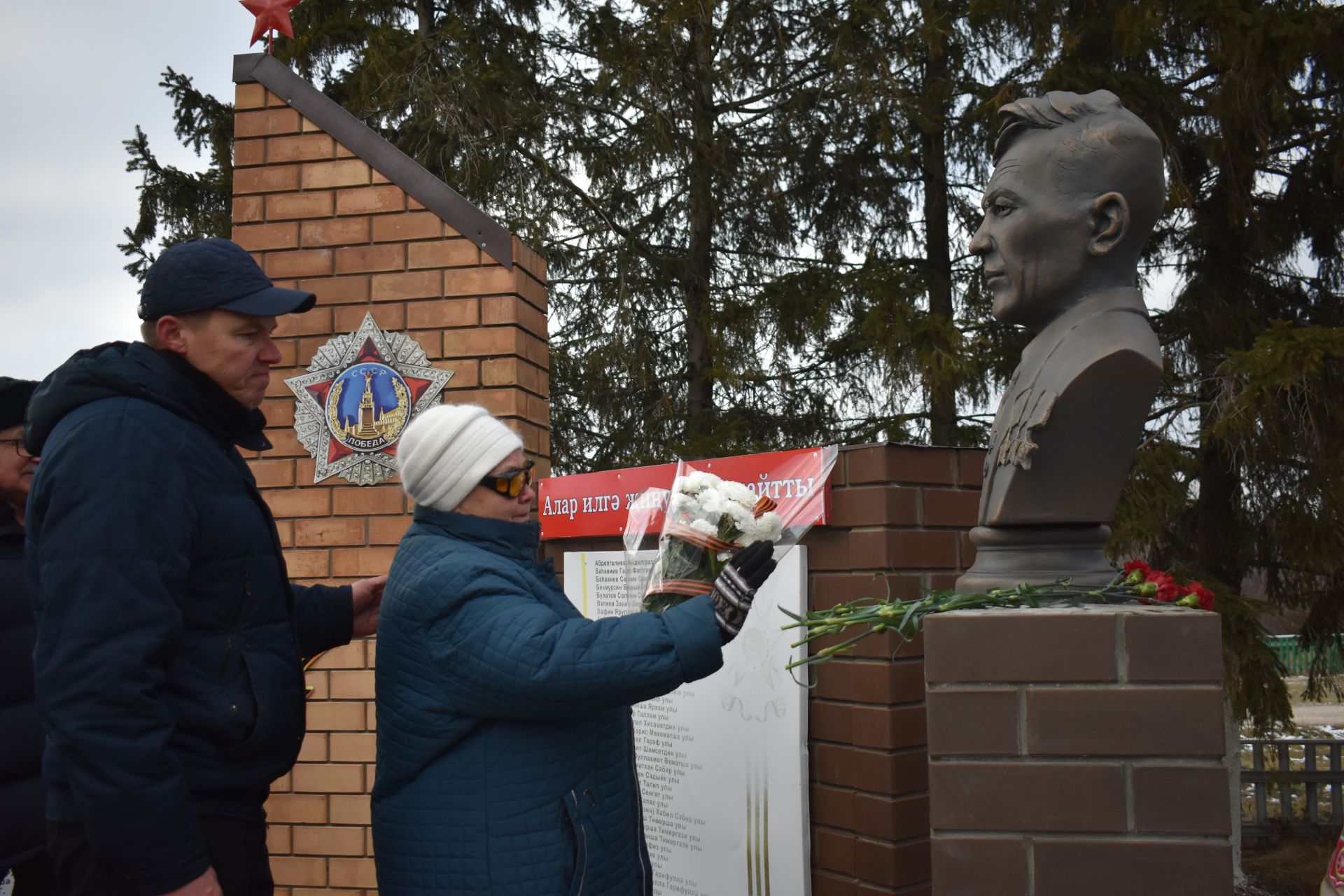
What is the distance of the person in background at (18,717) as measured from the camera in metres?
2.47

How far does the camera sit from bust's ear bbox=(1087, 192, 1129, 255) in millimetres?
2098

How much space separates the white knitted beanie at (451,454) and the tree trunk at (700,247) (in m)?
6.20

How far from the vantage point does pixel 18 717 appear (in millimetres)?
2504

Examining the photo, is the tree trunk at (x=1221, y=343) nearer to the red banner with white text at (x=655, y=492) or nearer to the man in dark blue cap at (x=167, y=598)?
the red banner with white text at (x=655, y=492)

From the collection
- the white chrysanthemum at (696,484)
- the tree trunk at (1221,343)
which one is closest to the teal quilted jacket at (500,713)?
the white chrysanthemum at (696,484)

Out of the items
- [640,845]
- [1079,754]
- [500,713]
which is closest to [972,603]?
[1079,754]

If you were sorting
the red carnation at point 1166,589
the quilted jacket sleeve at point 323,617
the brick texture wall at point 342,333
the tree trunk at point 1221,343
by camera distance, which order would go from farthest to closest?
1. the tree trunk at point 1221,343
2. the brick texture wall at point 342,333
3. the quilted jacket sleeve at point 323,617
4. the red carnation at point 1166,589

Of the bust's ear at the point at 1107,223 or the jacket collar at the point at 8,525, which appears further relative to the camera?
the jacket collar at the point at 8,525

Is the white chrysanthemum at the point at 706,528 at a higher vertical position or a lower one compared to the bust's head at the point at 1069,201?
lower

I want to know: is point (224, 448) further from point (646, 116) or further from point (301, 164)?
point (646, 116)

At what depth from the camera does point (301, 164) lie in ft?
12.0

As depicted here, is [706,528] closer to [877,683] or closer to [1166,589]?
[1166,589]

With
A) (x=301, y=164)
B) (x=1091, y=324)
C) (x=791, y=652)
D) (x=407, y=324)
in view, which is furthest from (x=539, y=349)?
(x=1091, y=324)

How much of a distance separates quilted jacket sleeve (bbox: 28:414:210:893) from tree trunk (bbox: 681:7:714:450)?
6570 millimetres
